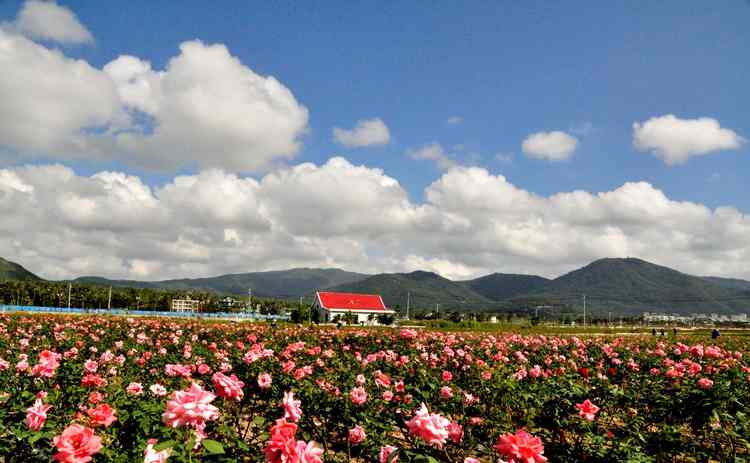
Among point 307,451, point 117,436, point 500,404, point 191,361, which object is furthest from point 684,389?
point 191,361

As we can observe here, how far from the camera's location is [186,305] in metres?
163

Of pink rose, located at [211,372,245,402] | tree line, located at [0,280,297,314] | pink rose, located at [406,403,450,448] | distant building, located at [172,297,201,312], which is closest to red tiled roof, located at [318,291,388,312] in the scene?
tree line, located at [0,280,297,314]

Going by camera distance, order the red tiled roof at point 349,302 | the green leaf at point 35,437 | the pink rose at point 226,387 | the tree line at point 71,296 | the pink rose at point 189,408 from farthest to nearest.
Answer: the tree line at point 71,296
the red tiled roof at point 349,302
the green leaf at point 35,437
the pink rose at point 226,387
the pink rose at point 189,408

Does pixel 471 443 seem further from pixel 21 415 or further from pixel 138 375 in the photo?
pixel 138 375

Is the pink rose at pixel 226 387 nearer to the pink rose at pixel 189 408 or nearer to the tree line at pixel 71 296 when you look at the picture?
the pink rose at pixel 189 408

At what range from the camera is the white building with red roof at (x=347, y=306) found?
291 feet

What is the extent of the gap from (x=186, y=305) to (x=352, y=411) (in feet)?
564

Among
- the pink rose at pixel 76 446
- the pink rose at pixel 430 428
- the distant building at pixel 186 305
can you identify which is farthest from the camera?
the distant building at pixel 186 305

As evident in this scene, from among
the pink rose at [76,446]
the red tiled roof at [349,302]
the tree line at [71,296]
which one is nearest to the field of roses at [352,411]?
the pink rose at [76,446]

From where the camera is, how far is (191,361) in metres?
9.05

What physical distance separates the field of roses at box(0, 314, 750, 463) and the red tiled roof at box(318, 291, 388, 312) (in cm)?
7962

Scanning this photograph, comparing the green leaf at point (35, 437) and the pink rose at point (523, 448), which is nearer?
the pink rose at point (523, 448)

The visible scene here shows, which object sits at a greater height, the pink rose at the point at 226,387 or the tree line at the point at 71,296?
the pink rose at the point at 226,387

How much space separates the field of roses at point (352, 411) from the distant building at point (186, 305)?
437 feet
